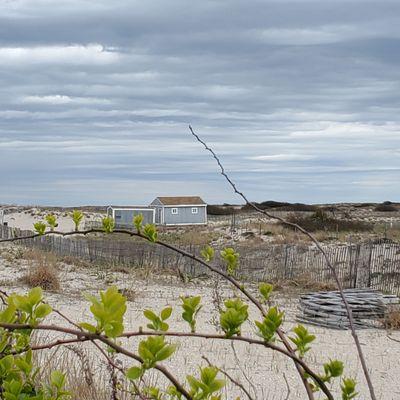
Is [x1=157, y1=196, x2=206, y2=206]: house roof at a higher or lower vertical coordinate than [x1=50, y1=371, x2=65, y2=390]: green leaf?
higher

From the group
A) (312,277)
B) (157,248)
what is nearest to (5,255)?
(157,248)

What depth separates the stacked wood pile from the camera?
11.2 meters

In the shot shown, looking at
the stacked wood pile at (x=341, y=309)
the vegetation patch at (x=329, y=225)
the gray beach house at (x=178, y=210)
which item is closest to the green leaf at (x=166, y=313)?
the stacked wood pile at (x=341, y=309)

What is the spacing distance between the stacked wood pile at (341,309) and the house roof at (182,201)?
38323 mm

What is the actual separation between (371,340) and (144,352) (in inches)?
371

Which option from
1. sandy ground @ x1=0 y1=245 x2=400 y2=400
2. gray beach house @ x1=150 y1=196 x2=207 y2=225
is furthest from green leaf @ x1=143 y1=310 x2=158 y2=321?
gray beach house @ x1=150 y1=196 x2=207 y2=225

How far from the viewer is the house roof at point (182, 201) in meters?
50.2

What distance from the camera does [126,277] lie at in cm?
1722

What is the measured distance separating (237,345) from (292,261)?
887 centimetres

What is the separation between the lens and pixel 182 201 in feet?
166

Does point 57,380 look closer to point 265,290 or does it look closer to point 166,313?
point 166,313

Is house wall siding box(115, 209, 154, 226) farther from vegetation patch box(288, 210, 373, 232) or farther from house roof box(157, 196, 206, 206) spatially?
vegetation patch box(288, 210, 373, 232)

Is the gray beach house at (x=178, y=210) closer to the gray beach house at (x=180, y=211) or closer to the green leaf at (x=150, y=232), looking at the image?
the gray beach house at (x=180, y=211)

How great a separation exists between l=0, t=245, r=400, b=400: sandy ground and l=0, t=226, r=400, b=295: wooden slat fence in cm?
154
